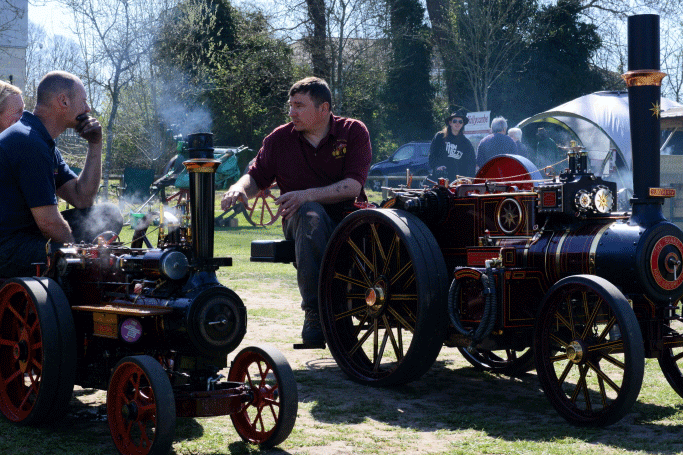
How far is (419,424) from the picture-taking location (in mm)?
3332

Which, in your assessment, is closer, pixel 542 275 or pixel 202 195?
pixel 202 195

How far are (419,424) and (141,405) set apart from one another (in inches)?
45.8

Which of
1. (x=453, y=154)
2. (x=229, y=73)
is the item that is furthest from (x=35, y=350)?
(x=229, y=73)

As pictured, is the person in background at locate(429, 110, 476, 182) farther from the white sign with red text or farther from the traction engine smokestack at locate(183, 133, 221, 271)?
the white sign with red text

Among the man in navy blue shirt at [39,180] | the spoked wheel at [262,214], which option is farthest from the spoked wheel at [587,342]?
the spoked wheel at [262,214]

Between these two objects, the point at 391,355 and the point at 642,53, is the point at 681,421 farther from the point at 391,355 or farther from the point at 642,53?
the point at 391,355

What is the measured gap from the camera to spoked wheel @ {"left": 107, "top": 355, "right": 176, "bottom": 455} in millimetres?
2627

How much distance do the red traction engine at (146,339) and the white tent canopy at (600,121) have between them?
1281cm

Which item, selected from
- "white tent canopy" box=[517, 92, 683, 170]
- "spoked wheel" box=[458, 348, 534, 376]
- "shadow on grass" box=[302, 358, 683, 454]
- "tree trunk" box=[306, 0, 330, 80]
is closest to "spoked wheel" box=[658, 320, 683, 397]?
"shadow on grass" box=[302, 358, 683, 454]

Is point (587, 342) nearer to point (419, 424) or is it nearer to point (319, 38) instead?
point (419, 424)

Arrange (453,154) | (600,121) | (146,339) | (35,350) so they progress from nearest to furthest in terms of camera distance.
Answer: (146,339)
(35,350)
(453,154)
(600,121)

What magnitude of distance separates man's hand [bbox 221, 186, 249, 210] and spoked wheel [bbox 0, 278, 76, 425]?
1.00 metres

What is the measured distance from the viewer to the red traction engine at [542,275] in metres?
3.23

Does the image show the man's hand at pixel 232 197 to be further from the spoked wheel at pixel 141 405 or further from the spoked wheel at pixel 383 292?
the spoked wheel at pixel 141 405
